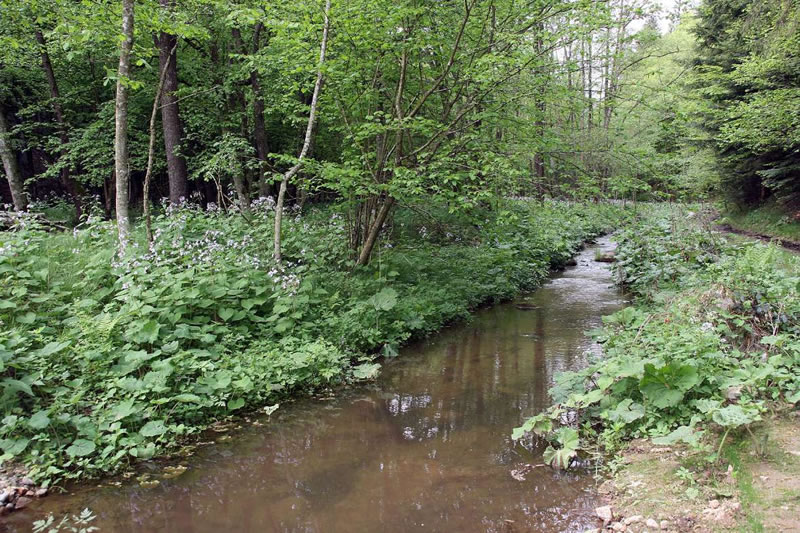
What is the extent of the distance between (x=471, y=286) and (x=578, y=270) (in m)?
5.76

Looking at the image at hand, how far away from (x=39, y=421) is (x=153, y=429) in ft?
2.91

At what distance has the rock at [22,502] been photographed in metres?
3.74

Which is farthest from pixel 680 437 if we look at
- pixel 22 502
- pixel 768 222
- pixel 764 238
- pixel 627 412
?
pixel 768 222

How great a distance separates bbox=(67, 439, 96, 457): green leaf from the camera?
4119 millimetres

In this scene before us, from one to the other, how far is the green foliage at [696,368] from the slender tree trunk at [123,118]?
6123 millimetres

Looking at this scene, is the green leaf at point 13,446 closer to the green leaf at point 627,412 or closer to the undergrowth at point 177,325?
the undergrowth at point 177,325

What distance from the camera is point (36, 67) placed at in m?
14.4

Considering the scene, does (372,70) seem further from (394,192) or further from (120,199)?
(120,199)

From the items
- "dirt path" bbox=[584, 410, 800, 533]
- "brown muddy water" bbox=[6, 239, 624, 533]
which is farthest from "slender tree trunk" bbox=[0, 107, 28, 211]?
"dirt path" bbox=[584, 410, 800, 533]

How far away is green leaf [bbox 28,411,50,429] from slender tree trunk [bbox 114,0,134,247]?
119 inches

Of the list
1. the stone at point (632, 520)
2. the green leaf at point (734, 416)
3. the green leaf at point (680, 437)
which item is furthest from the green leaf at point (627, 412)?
the stone at point (632, 520)

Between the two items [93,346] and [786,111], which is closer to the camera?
[93,346]

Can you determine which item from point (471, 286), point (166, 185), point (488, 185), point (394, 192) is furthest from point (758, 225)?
point (166, 185)

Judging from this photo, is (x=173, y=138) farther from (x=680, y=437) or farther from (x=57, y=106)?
(x=680, y=437)
